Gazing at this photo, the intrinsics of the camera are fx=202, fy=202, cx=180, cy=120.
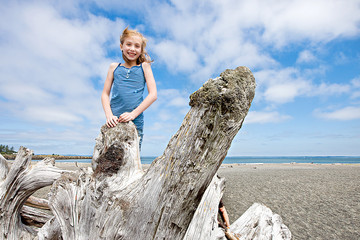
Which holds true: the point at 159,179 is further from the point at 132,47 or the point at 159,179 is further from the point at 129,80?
the point at 132,47

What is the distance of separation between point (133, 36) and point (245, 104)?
2.22m

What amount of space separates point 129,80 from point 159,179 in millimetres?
1830

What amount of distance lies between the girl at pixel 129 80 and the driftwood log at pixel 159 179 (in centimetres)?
57

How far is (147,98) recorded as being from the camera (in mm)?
2746

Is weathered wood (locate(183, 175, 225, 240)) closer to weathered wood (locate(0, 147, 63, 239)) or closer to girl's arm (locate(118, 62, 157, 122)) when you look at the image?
girl's arm (locate(118, 62, 157, 122))

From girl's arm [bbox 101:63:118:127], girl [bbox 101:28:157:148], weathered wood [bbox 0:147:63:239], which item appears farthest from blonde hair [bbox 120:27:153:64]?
weathered wood [bbox 0:147:63:239]

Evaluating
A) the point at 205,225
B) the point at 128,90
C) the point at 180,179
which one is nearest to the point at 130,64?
the point at 128,90

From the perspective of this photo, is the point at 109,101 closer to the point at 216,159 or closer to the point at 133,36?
the point at 133,36

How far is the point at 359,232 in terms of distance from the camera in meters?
3.94

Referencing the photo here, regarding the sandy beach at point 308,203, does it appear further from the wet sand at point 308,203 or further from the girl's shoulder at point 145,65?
the girl's shoulder at point 145,65

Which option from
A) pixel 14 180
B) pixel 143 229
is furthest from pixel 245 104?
pixel 14 180

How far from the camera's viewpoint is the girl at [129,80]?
3.02 m

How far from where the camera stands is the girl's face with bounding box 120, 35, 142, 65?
3.10 meters

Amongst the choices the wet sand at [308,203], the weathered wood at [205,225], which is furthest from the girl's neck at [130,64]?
the wet sand at [308,203]
